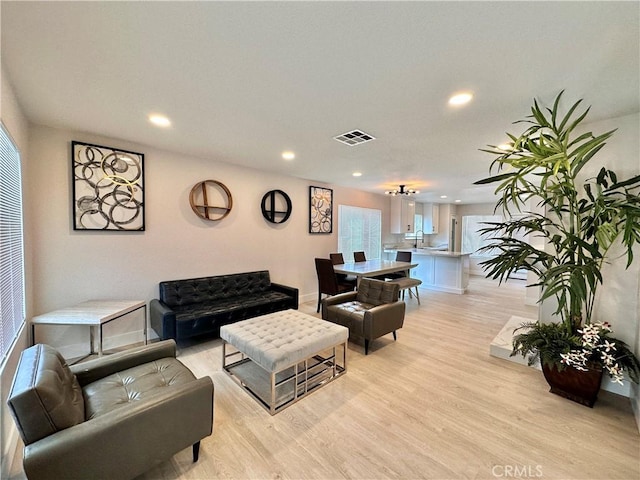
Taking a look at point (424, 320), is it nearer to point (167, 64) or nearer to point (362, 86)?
point (362, 86)

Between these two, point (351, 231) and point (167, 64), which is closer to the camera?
point (167, 64)

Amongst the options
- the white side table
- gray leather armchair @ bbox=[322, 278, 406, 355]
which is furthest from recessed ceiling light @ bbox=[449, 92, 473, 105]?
the white side table

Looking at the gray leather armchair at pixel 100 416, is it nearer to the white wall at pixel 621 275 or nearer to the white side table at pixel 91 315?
the white side table at pixel 91 315

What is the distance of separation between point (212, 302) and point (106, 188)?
1.96 meters

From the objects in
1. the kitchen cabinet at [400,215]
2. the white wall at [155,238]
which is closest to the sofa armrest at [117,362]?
the white wall at [155,238]

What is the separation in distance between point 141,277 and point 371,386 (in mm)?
3178

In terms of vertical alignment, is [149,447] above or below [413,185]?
below

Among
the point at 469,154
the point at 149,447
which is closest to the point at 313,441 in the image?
the point at 149,447

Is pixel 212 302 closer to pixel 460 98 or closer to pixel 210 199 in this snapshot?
pixel 210 199

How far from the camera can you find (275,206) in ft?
16.2

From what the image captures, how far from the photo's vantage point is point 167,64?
172 cm

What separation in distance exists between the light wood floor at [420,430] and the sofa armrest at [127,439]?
32 cm

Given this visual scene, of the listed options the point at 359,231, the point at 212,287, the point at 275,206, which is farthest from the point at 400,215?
the point at 212,287

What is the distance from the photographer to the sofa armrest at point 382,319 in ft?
9.80
